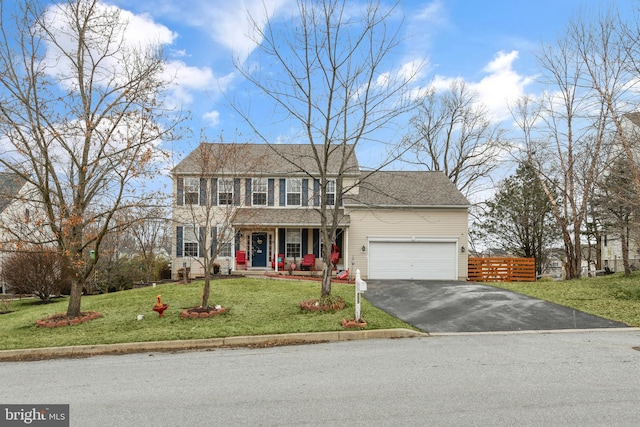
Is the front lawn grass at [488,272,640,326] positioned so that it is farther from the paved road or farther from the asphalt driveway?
the paved road

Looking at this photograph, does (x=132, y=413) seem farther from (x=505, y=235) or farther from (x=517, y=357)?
(x=505, y=235)

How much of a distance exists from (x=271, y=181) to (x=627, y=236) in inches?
652

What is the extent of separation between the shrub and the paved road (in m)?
12.2

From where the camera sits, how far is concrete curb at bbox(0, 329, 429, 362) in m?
8.10

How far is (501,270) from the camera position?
20.2m

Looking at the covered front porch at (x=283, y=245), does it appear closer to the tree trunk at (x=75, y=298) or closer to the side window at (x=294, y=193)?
the side window at (x=294, y=193)

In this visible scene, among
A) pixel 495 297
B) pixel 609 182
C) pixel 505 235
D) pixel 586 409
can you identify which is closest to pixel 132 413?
pixel 586 409

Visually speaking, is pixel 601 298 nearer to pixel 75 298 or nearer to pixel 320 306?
pixel 320 306

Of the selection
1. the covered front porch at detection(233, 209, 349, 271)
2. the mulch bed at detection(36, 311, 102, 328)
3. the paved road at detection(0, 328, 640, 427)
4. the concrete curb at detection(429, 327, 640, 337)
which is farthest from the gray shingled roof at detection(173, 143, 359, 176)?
the paved road at detection(0, 328, 640, 427)

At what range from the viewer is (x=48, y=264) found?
17.8 meters

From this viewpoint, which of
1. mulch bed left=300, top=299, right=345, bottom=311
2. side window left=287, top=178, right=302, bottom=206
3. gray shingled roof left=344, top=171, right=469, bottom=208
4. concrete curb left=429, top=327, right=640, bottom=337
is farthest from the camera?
side window left=287, top=178, right=302, bottom=206

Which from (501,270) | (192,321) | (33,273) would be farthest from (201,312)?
(501,270)

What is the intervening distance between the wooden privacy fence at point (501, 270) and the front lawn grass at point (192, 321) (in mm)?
8565

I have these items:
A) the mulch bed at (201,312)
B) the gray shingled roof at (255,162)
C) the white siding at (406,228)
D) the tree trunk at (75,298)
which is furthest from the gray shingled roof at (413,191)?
the tree trunk at (75,298)
